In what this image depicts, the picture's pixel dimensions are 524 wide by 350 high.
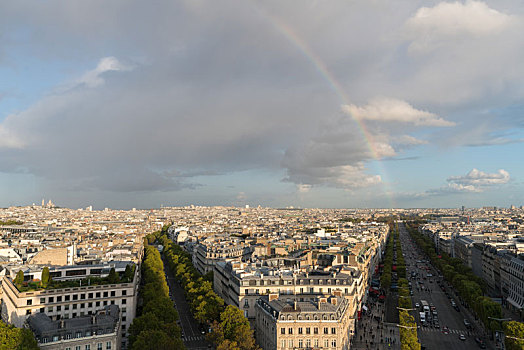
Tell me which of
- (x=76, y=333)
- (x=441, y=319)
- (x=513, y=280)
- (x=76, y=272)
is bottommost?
(x=441, y=319)

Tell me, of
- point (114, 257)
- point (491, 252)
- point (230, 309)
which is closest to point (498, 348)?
point (230, 309)

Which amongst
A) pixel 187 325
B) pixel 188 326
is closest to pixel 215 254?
pixel 187 325

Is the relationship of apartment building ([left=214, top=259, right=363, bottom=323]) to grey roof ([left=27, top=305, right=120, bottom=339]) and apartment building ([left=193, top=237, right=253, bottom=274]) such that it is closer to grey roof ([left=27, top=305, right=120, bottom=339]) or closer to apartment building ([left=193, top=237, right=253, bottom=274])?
grey roof ([left=27, top=305, right=120, bottom=339])

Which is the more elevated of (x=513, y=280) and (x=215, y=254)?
(x=215, y=254)

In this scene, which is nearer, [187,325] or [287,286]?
[287,286]

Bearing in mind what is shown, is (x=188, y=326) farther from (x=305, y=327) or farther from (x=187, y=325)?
(x=305, y=327)

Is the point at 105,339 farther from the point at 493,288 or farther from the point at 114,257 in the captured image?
the point at 493,288

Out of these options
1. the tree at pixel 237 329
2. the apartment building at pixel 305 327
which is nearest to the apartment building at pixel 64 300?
the tree at pixel 237 329
